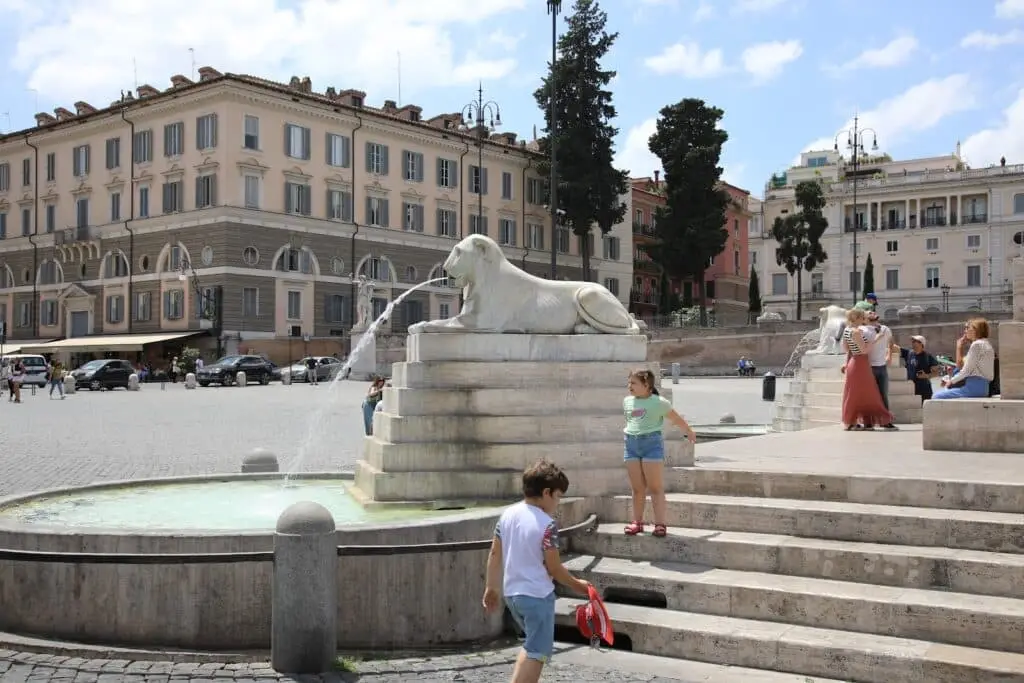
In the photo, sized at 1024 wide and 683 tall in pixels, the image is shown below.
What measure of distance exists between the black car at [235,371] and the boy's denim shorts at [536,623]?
39.8 metres

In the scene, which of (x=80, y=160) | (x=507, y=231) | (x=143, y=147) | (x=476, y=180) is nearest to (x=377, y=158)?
(x=476, y=180)

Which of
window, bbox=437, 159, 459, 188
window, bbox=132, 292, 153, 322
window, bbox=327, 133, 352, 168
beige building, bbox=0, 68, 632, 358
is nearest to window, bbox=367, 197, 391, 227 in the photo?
beige building, bbox=0, 68, 632, 358

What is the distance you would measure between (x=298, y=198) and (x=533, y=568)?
166 ft

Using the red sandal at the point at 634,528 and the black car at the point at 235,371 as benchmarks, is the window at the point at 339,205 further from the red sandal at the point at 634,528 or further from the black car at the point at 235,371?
the red sandal at the point at 634,528

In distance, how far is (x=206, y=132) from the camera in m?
51.0

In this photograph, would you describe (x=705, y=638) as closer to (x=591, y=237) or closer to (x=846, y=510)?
(x=846, y=510)

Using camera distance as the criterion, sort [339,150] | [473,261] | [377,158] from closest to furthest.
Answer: [473,261] → [339,150] → [377,158]

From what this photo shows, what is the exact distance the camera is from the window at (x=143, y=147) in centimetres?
5391

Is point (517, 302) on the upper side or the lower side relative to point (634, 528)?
upper

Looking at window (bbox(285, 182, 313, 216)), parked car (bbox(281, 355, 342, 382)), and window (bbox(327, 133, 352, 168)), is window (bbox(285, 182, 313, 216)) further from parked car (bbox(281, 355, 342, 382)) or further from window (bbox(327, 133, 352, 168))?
parked car (bbox(281, 355, 342, 382))

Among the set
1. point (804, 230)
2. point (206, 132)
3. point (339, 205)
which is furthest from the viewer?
point (804, 230)

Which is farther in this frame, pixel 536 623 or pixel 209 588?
pixel 209 588

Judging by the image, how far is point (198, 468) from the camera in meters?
14.2

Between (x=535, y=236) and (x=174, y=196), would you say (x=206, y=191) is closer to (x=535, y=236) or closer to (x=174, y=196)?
(x=174, y=196)
